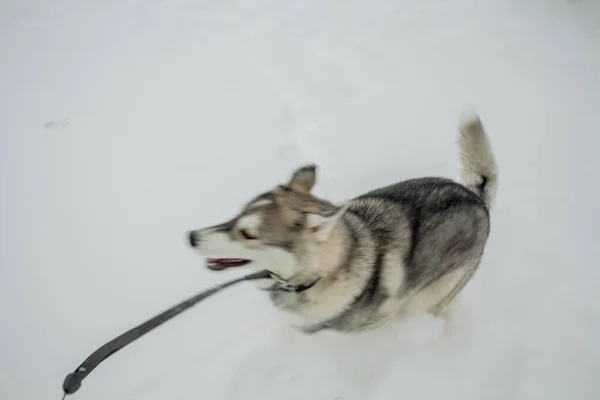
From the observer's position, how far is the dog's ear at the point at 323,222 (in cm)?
162

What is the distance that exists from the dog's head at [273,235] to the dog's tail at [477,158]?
0.95 m

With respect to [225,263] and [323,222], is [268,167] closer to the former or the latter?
[225,263]

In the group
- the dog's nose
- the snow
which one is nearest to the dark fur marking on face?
the snow

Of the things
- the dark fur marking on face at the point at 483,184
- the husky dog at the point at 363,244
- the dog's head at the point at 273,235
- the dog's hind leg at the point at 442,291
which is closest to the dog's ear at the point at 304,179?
the husky dog at the point at 363,244

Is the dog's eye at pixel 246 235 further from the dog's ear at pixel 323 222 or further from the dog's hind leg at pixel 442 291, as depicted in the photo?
the dog's hind leg at pixel 442 291

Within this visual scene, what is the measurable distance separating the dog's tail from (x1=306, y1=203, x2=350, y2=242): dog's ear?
0.99 m

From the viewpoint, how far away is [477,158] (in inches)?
90.8

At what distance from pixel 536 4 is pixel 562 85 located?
1.07 metres

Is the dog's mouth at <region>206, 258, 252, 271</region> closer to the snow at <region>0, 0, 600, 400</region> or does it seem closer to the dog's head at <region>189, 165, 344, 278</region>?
the dog's head at <region>189, 165, 344, 278</region>

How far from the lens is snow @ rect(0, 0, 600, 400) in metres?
2.43

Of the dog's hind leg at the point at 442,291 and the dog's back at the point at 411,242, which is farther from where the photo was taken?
the dog's hind leg at the point at 442,291

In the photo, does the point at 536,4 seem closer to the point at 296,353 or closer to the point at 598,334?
the point at 598,334

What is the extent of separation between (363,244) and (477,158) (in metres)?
0.83

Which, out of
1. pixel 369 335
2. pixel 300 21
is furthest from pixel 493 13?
pixel 369 335
